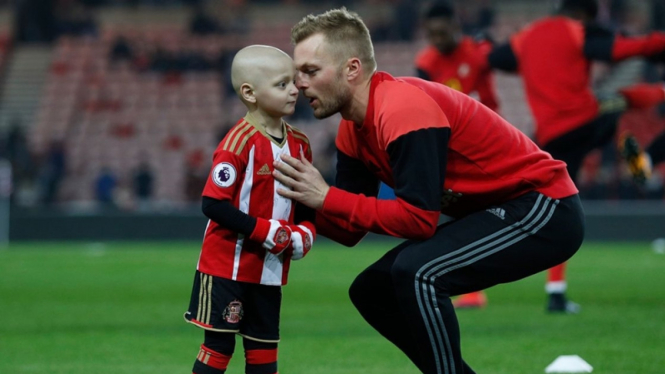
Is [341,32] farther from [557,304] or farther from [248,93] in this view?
[557,304]

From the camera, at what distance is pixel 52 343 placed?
23.4 ft

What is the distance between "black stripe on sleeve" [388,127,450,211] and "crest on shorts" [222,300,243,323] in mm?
890

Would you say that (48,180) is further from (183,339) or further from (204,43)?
(183,339)

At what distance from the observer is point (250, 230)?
438 cm

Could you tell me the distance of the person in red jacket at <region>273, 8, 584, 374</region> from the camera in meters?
4.17

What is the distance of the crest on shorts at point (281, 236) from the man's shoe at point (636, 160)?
17.7 ft

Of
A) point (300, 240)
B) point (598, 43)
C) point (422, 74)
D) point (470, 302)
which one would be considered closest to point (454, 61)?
point (422, 74)

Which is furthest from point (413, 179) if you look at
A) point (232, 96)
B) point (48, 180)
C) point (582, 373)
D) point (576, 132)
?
point (232, 96)

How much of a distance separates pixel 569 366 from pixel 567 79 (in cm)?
362

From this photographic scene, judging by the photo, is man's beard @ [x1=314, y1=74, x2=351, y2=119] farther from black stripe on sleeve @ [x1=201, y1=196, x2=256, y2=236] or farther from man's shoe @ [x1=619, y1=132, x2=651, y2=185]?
man's shoe @ [x1=619, y1=132, x2=651, y2=185]

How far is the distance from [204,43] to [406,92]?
78.4 feet

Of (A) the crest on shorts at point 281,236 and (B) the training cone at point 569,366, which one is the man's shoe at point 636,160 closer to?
(B) the training cone at point 569,366

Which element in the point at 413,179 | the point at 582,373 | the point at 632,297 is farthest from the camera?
the point at 632,297

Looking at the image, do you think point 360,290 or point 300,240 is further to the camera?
point 360,290
